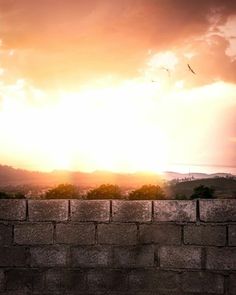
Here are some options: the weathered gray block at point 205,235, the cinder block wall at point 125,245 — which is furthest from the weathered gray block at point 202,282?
the weathered gray block at point 205,235

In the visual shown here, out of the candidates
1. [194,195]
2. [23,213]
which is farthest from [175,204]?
[23,213]

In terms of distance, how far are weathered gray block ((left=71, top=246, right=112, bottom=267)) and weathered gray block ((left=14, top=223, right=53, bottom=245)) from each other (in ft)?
1.01

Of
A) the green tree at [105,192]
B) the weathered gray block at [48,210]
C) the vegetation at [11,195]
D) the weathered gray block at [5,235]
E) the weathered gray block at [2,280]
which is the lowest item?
the weathered gray block at [2,280]

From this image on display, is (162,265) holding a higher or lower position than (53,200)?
lower

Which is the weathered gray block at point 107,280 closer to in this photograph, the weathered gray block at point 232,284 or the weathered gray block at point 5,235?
the weathered gray block at point 5,235

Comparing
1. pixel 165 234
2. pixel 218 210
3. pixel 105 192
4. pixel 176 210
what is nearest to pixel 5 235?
pixel 105 192

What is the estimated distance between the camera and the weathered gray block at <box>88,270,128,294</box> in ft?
21.6

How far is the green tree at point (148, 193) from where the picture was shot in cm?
668

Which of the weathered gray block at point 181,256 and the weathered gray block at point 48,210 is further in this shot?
the weathered gray block at point 48,210

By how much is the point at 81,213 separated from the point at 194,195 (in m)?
1.23

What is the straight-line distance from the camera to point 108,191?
6742mm

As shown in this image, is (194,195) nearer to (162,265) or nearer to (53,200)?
(162,265)

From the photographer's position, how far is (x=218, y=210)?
6.53 metres

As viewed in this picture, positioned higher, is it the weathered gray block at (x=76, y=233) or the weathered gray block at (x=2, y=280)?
the weathered gray block at (x=76, y=233)
